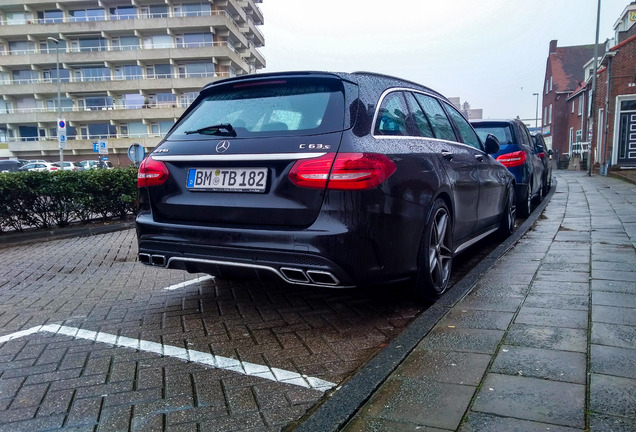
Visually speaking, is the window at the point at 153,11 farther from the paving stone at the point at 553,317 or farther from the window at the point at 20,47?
the paving stone at the point at 553,317

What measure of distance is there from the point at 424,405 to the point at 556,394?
62 cm

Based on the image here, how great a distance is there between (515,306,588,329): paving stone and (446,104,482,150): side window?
7.34 ft

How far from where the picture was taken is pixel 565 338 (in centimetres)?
285

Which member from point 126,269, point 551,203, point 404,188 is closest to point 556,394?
point 404,188

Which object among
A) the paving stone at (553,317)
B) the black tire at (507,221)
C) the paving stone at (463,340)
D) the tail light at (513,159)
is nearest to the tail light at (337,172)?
the paving stone at (463,340)

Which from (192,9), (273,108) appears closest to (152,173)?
(273,108)

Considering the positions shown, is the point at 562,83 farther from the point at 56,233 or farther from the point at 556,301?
the point at 556,301

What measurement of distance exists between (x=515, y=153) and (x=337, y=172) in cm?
625

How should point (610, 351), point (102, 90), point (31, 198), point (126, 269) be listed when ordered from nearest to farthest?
point (610, 351), point (126, 269), point (31, 198), point (102, 90)

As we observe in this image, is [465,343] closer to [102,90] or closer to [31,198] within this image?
[31,198]

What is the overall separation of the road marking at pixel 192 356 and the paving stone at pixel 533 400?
78cm

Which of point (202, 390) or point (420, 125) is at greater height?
point (420, 125)

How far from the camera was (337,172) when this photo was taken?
2.91 m

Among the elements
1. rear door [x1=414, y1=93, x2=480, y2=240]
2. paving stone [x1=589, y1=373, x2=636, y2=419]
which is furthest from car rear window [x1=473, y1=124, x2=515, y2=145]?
paving stone [x1=589, y1=373, x2=636, y2=419]
